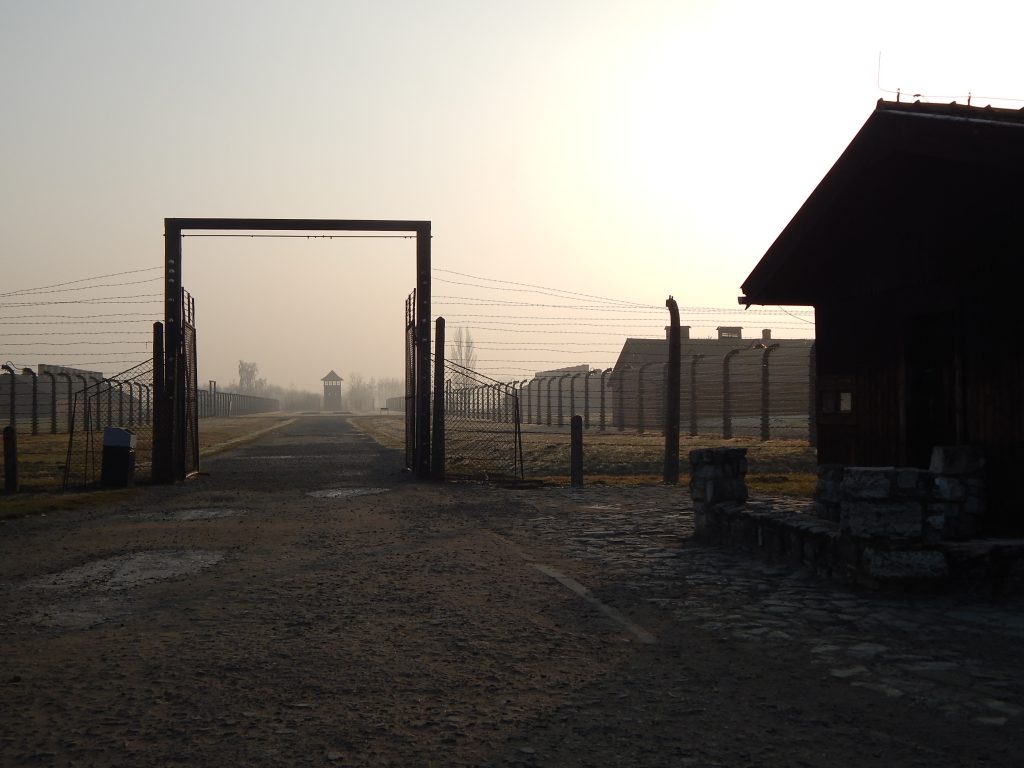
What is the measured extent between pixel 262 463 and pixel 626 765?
21441 millimetres

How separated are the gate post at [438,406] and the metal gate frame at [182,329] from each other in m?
0.26

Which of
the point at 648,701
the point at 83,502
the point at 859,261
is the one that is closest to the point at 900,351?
the point at 859,261

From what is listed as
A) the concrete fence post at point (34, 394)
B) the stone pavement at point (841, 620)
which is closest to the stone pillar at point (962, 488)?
the stone pavement at point (841, 620)

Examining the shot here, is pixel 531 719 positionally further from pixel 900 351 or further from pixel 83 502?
pixel 83 502

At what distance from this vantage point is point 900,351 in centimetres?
1012

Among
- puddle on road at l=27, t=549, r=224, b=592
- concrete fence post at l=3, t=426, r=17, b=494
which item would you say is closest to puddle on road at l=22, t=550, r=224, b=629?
puddle on road at l=27, t=549, r=224, b=592

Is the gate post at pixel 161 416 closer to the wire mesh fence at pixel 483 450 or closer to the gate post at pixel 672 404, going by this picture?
the wire mesh fence at pixel 483 450

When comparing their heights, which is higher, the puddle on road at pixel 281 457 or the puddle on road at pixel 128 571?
the puddle on road at pixel 281 457

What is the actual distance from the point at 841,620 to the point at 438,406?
12.9 meters

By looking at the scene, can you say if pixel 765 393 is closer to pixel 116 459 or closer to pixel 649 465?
pixel 649 465

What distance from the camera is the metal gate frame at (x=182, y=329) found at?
59.2ft

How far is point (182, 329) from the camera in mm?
18312

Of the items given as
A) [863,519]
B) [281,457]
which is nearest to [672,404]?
[863,519]

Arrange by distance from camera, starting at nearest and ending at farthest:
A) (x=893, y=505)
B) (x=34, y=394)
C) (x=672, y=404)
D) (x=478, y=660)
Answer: (x=478, y=660) → (x=893, y=505) → (x=672, y=404) → (x=34, y=394)
